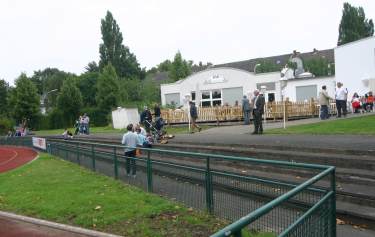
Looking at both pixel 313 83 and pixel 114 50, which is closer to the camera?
pixel 313 83

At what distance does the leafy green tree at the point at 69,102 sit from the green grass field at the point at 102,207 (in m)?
43.4

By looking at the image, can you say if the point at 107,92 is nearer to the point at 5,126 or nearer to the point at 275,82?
the point at 5,126

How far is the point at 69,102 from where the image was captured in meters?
57.1

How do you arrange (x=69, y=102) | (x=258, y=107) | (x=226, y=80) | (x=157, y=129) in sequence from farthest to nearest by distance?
(x=69, y=102), (x=226, y=80), (x=157, y=129), (x=258, y=107)

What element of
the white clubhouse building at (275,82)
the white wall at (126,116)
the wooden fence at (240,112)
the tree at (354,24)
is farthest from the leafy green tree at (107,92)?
the tree at (354,24)

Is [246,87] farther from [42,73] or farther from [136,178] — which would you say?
[42,73]

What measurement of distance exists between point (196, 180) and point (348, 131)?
8865mm

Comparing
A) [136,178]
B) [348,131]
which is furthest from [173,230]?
[348,131]

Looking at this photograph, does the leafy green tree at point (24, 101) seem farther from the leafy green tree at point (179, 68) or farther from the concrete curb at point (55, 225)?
the concrete curb at point (55, 225)

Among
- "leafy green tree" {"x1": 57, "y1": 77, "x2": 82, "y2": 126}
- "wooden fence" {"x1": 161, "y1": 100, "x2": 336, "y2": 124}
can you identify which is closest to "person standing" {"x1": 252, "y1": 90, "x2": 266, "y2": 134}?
"wooden fence" {"x1": 161, "y1": 100, "x2": 336, "y2": 124}

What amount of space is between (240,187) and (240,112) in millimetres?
22203

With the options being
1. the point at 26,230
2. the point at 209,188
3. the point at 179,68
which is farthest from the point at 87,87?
the point at 209,188

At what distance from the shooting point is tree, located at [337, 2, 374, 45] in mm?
76312

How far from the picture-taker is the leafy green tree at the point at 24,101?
5609 centimetres
